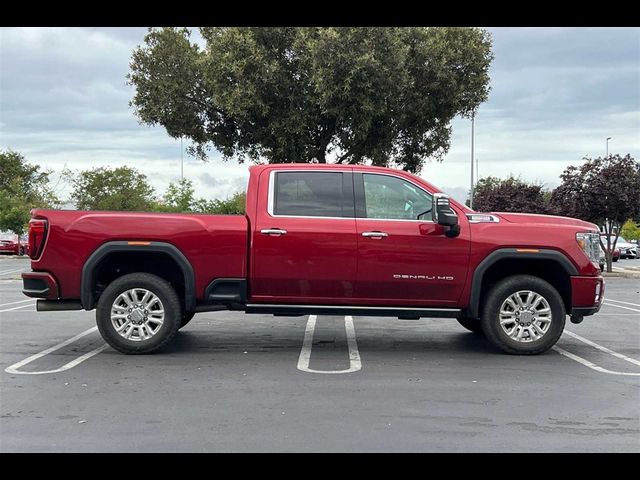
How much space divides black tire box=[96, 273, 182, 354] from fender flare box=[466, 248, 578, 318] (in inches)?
129

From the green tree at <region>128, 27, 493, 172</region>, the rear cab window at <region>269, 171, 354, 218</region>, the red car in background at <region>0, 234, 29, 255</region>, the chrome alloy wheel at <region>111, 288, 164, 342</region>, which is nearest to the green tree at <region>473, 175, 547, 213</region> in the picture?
the green tree at <region>128, 27, 493, 172</region>

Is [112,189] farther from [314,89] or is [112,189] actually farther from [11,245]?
[314,89]

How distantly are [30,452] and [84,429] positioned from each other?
1.60 ft

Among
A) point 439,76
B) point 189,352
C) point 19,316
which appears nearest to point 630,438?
point 189,352

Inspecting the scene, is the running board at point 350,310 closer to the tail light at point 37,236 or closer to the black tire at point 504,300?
the black tire at point 504,300

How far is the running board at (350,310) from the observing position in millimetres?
7141

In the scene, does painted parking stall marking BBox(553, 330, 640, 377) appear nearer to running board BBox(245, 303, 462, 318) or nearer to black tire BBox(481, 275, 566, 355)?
black tire BBox(481, 275, 566, 355)

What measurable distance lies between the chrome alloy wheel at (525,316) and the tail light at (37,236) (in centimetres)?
511

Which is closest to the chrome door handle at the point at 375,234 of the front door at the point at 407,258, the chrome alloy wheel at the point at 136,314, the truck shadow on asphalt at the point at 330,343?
the front door at the point at 407,258

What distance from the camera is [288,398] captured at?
5.55 meters

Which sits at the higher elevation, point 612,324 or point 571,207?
point 571,207

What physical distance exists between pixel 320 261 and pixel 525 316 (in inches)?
94.1

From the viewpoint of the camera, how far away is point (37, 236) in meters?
7.04
